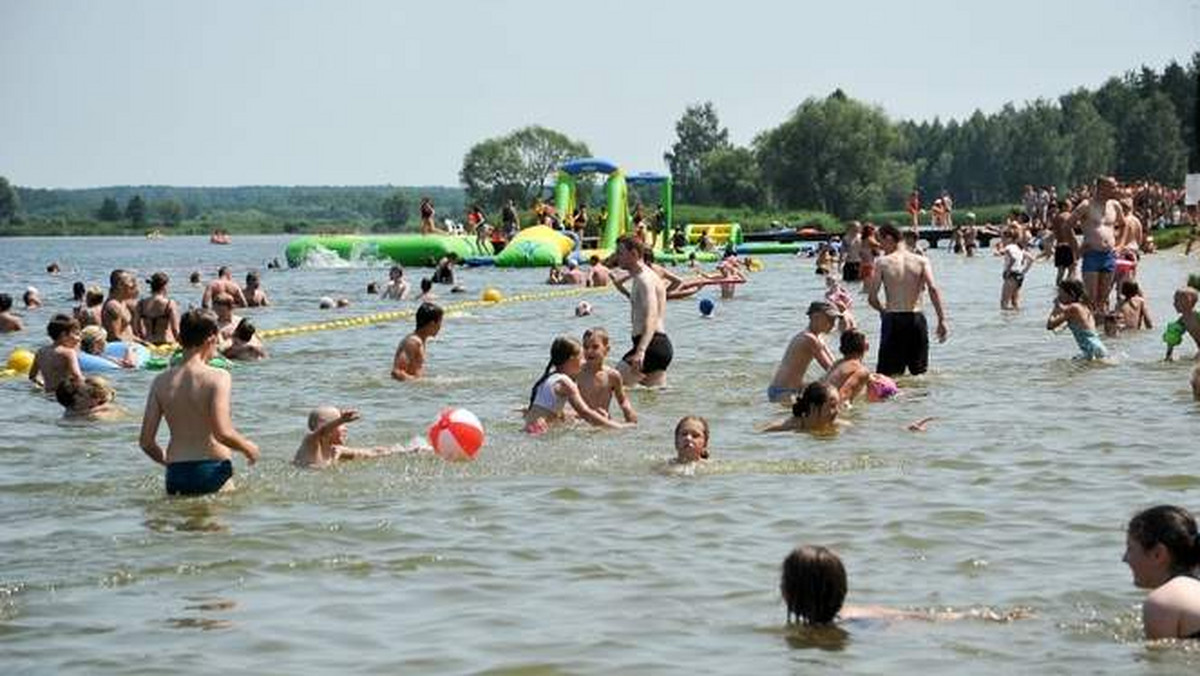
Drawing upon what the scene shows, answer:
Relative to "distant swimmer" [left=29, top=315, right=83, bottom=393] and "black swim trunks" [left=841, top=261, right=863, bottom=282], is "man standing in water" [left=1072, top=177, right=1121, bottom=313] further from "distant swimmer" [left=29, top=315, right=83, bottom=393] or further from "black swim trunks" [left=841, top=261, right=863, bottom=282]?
"black swim trunks" [left=841, top=261, right=863, bottom=282]

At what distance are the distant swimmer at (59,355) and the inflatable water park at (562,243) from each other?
26.9 metres

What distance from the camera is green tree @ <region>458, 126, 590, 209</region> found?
147125 millimetres

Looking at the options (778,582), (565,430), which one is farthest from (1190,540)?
(565,430)

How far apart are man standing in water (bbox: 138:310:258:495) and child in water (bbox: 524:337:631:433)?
3243 millimetres

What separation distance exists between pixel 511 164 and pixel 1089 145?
153 ft

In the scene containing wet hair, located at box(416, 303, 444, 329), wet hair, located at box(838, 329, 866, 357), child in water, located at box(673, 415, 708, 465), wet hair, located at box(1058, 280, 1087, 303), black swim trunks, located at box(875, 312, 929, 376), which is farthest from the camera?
wet hair, located at box(1058, 280, 1087, 303)

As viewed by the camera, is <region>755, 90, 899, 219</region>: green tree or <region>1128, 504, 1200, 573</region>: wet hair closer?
<region>1128, 504, 1200, 573</region>: wet hair

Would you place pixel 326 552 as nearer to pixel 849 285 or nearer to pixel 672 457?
pixel 672 457

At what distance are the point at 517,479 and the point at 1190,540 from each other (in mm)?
5176

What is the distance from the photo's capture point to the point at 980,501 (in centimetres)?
1012

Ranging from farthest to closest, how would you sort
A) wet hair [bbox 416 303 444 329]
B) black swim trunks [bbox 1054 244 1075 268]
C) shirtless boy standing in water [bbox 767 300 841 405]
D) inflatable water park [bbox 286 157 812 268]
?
inflatable water park [bbox 286 157 812 268] → black swim trunks [bbox 1054 244 1075 268] → wet hair [bbox 416 303 444 329] → shirtless boy standing in water [bbox 767 300 841 405]

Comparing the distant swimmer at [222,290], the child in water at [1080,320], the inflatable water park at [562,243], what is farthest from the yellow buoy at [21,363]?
the inflatable water park at [562,243]

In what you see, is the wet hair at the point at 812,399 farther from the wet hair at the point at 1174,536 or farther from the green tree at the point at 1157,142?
the green tree at the point at 1157,142

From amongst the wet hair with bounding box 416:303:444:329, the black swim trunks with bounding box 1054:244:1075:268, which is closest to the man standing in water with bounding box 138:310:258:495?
the wet hair with bounding box 416:303:444:329
